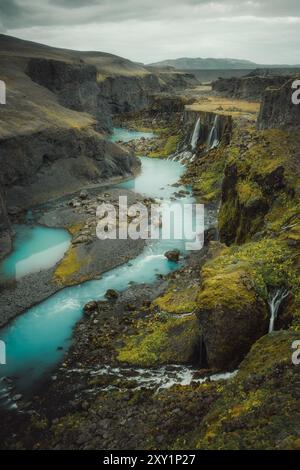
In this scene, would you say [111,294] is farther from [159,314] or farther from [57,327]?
[159,314]

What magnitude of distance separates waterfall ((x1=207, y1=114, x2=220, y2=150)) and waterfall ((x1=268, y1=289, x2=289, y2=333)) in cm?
6305

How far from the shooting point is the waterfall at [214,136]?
8580 centimetres

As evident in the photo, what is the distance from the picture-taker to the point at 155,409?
21984mm

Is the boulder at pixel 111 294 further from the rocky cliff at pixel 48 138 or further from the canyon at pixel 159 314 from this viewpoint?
the rocky cliff at pixel 48 138

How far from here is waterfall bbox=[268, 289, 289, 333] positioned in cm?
2521

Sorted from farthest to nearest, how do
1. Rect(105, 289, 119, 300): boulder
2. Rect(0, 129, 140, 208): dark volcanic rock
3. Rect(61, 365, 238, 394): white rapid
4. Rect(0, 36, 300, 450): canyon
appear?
Rect(0, 129, 140, 208): dark volcanic rock → Rect(105, 289, 119, 300): boulder → Rect(61, 365, 238, 394): white rapid → Rect(0, 36, 300, 450): canyon

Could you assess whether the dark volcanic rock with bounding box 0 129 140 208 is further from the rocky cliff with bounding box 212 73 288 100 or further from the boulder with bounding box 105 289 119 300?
the rocky cliff with bounding box 212 73 288 100

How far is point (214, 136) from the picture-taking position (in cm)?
8700

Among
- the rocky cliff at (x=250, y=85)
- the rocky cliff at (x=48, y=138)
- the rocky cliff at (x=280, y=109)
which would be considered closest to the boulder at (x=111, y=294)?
the rocky cliff at (x=48, y=138)

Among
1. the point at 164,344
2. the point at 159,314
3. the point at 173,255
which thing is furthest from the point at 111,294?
the point at 164,344

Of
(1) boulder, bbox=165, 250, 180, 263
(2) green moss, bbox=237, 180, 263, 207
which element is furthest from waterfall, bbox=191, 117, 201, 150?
(2) green moss, bbox=237, 180, 263, 207

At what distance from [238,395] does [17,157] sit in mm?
55786

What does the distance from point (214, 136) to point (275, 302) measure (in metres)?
66.6
